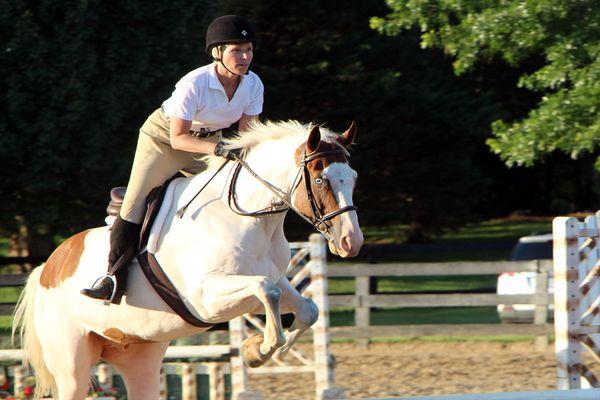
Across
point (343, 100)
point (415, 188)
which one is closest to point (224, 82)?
point (343, 100)

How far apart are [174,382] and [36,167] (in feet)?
28.8

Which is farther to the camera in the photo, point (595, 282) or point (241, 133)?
point (595, 282)

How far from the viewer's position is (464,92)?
27156mm

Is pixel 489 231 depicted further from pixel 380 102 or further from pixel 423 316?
pixel 423 316

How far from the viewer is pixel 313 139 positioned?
5320mm

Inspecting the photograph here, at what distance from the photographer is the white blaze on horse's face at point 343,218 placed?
5090 mm

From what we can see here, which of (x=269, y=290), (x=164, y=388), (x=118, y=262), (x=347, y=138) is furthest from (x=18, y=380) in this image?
(x=347, y=138)

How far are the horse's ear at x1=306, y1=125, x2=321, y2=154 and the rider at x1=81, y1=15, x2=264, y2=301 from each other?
0.57 metres

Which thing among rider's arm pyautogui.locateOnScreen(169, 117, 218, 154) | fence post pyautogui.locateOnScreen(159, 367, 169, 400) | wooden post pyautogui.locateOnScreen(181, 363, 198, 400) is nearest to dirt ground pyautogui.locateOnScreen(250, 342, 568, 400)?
fence post pyautogui.locateOnScreen(159, 367, 169, 400)

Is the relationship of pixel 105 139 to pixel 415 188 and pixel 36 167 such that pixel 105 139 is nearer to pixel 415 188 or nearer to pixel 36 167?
pixel 36 167

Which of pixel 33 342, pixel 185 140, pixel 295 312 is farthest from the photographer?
pixel 33 342

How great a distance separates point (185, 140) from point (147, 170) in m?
0.42

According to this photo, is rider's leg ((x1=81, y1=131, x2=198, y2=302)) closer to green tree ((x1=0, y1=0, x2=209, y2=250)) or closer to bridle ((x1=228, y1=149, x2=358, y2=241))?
bridle ((x1=228, y1=149, x2=358, y2=241))

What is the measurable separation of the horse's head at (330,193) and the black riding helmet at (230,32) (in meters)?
0.71
